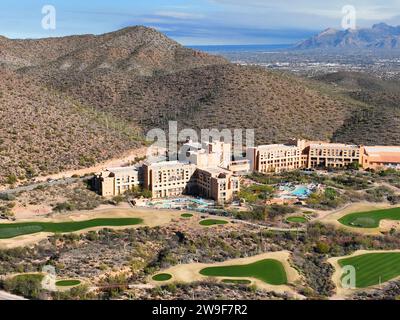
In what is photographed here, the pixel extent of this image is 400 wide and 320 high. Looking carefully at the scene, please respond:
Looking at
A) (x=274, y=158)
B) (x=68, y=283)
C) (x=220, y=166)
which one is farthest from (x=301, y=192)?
(x=68, y=283)

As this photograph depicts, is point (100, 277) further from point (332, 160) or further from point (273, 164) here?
point (332, 160)

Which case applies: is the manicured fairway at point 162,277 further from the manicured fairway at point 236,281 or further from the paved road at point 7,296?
the paved road at point 7,296

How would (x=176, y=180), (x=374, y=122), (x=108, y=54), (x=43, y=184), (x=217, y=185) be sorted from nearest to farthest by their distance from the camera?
(x=217, y=185) < (x=43, y=184) < (x=176, y=180) < (x=374, y=122) < (x=108, y=54)

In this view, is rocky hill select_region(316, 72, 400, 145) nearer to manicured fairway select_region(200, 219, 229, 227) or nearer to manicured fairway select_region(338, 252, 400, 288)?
manicured fairway select_region(200, 219, 229, 227)

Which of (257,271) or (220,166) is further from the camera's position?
(220,166)

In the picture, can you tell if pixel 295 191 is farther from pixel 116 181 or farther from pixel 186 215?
pixel 116 181

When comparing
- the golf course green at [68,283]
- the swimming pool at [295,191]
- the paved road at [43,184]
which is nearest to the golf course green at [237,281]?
the golf course green at [68,283]

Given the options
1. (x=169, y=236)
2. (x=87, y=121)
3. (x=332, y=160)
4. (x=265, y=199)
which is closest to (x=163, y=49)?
(x=87, y=121)

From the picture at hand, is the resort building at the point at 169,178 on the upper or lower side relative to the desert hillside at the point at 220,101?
lower
